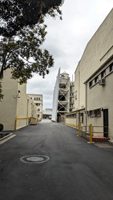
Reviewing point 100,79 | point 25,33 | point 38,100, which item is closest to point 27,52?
point 25,33

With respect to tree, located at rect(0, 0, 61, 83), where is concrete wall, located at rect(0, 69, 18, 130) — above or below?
below

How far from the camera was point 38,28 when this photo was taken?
10086 mm

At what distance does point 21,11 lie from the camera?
7828 mm

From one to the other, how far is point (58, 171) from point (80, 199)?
184cm

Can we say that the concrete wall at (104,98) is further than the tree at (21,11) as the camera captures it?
Yes

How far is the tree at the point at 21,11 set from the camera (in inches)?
285

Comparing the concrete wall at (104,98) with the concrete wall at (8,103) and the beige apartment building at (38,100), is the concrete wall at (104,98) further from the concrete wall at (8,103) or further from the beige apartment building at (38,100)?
the beige apartment building at (38,100)

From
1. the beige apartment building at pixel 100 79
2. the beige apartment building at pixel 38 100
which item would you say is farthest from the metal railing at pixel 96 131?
the beige apartment building at pixel 38 100

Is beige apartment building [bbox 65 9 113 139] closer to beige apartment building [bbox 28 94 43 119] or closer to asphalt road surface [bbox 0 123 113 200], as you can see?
asphalt road surface [bbox 0 123 113 200]

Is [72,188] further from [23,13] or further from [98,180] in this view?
[23,13]

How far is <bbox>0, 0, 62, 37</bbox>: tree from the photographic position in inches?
285

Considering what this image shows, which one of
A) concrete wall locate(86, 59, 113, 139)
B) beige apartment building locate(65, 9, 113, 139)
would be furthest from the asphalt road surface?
beige apartment building locate(65, 9, 113, 139)

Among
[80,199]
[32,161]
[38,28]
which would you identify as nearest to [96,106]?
[38,28]

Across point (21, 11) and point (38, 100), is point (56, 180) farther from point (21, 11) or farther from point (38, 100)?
point (38, 100)
